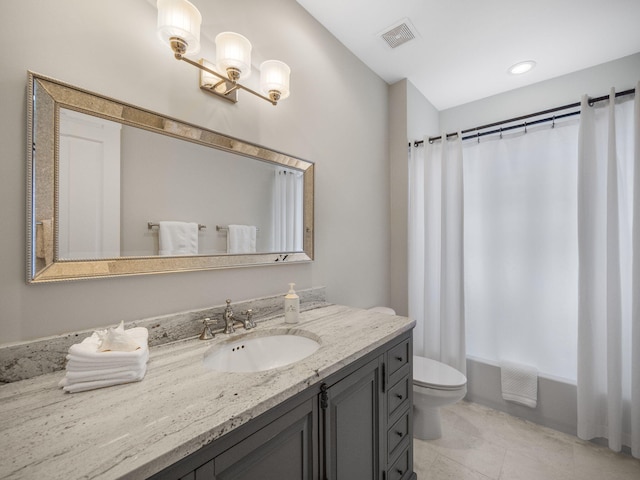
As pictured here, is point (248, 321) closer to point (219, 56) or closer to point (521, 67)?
point (219, 56)

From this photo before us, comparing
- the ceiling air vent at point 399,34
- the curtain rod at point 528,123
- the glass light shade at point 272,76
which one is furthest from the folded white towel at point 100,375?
the curtain rod at point 528,123

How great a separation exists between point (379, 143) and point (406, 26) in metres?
0.79

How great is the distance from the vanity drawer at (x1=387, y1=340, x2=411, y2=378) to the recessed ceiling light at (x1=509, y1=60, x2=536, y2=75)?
2313mm

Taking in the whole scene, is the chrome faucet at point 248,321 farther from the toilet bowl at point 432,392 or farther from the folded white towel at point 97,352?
the toilet bowl at point 432,392

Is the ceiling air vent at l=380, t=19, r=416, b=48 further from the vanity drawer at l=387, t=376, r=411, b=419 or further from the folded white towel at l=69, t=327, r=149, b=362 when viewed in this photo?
the folded white towel at l=69, t=327, r=149, b=362

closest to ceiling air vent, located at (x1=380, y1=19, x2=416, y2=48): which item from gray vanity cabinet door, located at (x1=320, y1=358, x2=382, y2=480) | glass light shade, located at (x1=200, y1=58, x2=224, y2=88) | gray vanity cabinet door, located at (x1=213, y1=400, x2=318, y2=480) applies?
glass light shade, located at (x1=200, y1=58, x2=224, y2=88)

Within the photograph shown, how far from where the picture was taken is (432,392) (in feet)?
5.45

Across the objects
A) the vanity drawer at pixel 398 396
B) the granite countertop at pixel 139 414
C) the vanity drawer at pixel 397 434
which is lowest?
the vanity drawer at pixel 397 434

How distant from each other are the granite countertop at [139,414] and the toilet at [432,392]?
0.94 meters

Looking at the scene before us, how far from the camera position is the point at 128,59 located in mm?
1000

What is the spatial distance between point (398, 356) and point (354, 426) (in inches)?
15.4

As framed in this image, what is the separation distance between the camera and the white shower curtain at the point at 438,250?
2.19 meters

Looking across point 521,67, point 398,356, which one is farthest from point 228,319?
point 521,67

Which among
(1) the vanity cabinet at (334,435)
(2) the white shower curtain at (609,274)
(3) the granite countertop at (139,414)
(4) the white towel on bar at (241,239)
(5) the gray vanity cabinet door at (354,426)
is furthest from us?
(2) the white shower curtain at (609,274)
